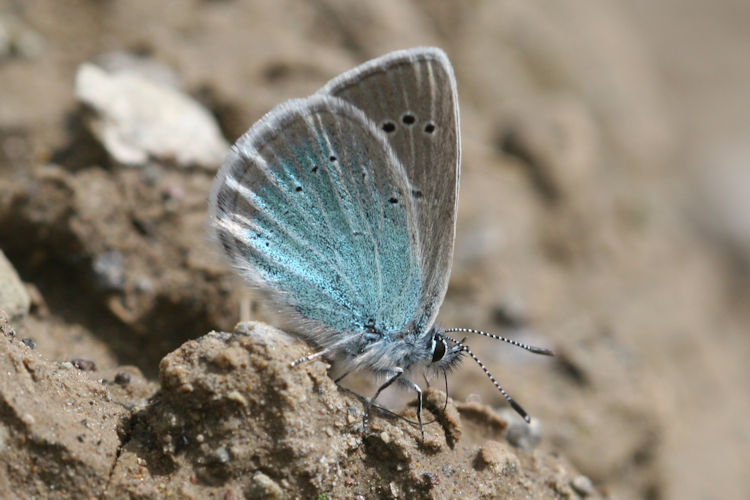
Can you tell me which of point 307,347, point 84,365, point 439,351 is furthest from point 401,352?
point 84,365

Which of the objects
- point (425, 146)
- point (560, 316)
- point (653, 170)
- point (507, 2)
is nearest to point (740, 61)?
point (653, 170)

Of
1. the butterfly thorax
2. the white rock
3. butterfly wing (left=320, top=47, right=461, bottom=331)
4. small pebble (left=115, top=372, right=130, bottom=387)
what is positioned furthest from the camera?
the white rock

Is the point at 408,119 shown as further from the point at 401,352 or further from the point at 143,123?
the point at 143,123

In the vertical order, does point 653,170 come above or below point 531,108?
below

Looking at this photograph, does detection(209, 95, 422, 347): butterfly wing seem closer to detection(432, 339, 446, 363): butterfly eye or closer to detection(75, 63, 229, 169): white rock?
detection(432, 339, 446, 363): butterfly eye

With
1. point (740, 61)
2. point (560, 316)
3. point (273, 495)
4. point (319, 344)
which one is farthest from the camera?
point (740, 61)

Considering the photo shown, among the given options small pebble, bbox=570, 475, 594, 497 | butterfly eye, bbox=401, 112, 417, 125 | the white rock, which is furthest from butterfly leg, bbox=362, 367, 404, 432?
the white rock

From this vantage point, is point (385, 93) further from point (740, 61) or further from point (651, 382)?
point (740, 61)
